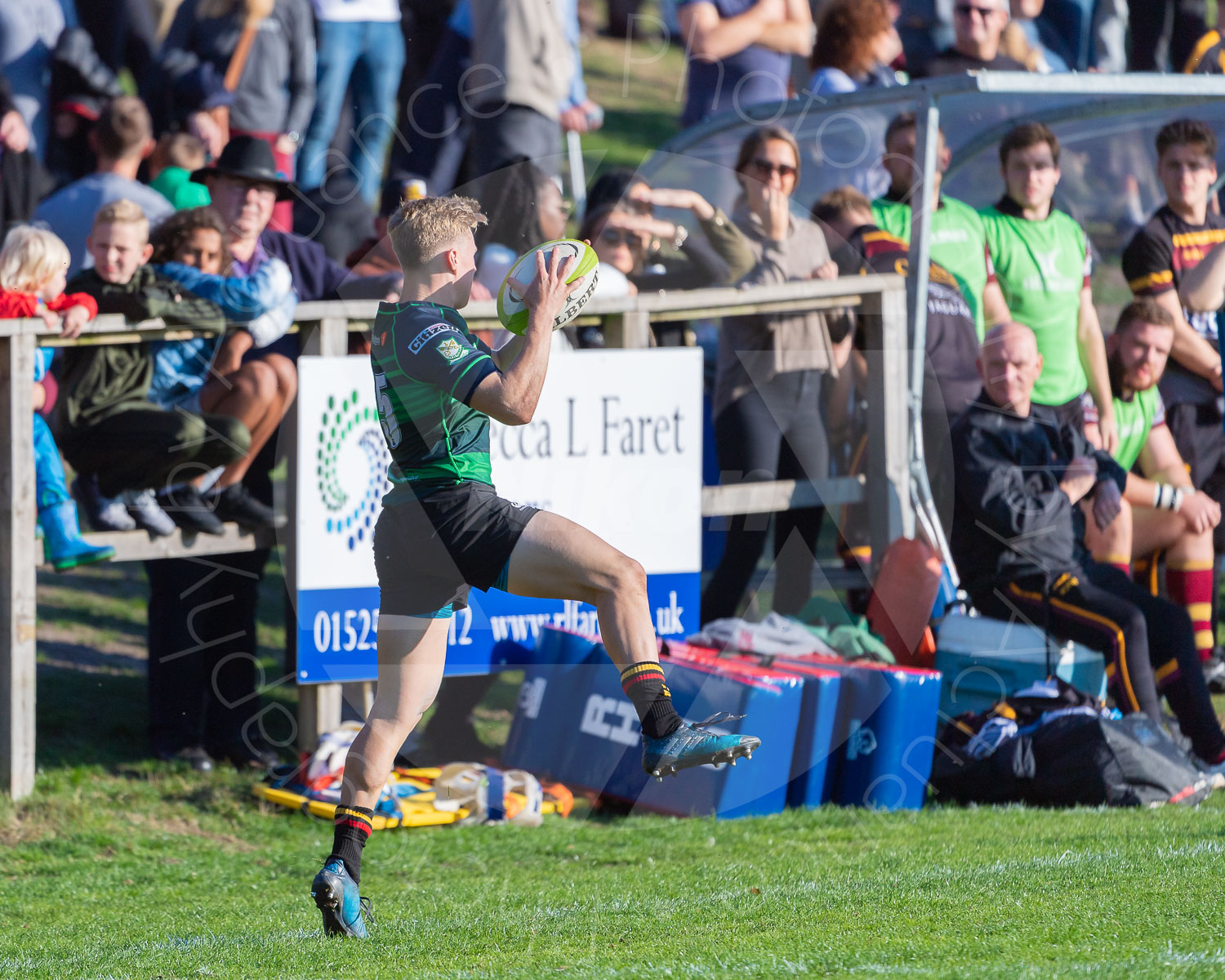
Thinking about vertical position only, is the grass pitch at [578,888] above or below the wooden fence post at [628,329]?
below

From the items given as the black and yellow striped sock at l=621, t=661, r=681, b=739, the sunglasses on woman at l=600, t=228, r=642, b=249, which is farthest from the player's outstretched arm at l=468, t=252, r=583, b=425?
the sunglasses on woman at l=600, t=228, r=642, b=249

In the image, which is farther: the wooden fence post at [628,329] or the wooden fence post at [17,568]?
the wooden fence post at [628,329]

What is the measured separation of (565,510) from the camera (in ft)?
24.9

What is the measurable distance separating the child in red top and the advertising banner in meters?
0.93

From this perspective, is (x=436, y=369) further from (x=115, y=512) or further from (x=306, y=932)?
(x=115, y=512)

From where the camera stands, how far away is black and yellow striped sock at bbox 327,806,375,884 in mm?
4840

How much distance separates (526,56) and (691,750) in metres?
5.77

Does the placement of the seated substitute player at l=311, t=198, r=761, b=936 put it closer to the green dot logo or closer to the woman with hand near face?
the green dot logo

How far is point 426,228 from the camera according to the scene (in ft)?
15.5

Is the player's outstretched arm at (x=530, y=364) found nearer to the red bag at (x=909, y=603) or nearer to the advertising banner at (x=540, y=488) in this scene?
the advertising banner at (x=540, y=488)

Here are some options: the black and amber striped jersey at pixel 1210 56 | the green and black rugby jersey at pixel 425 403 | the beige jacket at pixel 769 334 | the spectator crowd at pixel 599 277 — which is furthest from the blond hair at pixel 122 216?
the black and amber striped jersey at pixel 1210 56

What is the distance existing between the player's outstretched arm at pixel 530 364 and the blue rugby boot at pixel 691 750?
0.98 meters

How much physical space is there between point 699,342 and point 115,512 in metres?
3.99

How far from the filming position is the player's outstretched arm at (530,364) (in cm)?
441
